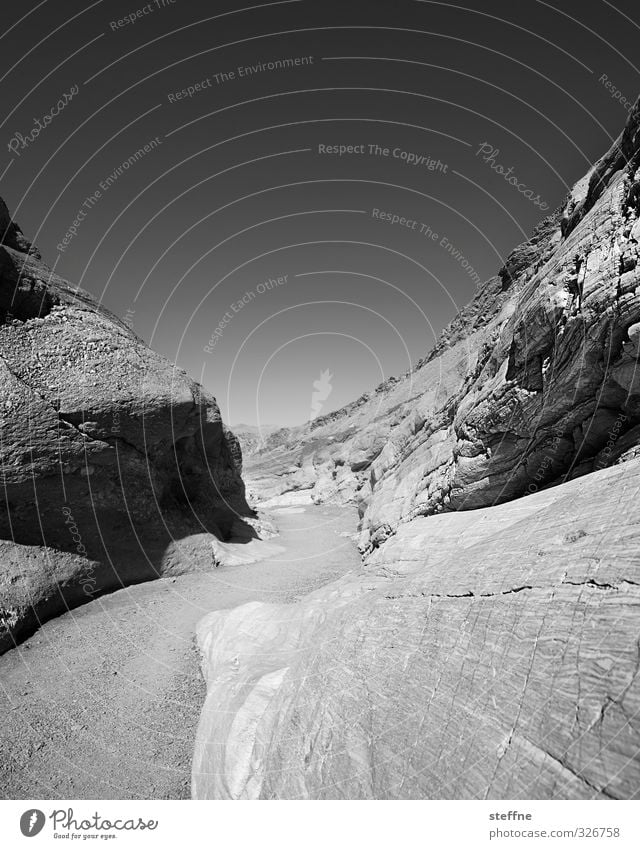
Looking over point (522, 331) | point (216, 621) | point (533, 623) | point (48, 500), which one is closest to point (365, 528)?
point (216, 621)

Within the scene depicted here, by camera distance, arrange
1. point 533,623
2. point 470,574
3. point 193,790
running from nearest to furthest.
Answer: point 533,623 → point 470,574 → point 193,790

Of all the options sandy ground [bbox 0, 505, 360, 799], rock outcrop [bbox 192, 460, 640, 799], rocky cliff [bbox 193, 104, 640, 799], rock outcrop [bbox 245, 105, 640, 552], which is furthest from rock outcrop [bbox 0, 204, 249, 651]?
rock outcrop [bbox 245, 105, 640, 552]

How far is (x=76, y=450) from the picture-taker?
37.9 ft

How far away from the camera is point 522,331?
8.56 metres

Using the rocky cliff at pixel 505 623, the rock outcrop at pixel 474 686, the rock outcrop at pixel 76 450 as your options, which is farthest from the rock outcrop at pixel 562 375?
the rock outcrop at pixel 76 450

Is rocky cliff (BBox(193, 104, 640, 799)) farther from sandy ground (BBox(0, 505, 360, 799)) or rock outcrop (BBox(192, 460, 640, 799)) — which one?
sandy ground (BBox(0, 505, 360, 799))

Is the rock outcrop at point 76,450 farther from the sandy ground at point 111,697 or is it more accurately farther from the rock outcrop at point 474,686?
the rock outcrop at point 474,686

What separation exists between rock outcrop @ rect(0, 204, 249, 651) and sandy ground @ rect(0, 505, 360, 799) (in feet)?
3.75

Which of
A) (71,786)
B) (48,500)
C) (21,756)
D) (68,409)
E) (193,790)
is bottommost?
(193,790)

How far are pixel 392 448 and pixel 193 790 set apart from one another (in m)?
17.9

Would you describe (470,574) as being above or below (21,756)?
above

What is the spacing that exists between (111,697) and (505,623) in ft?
26.3

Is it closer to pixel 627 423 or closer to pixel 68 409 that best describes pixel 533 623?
pixel 627 423

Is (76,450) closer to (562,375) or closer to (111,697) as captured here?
(111,697)
